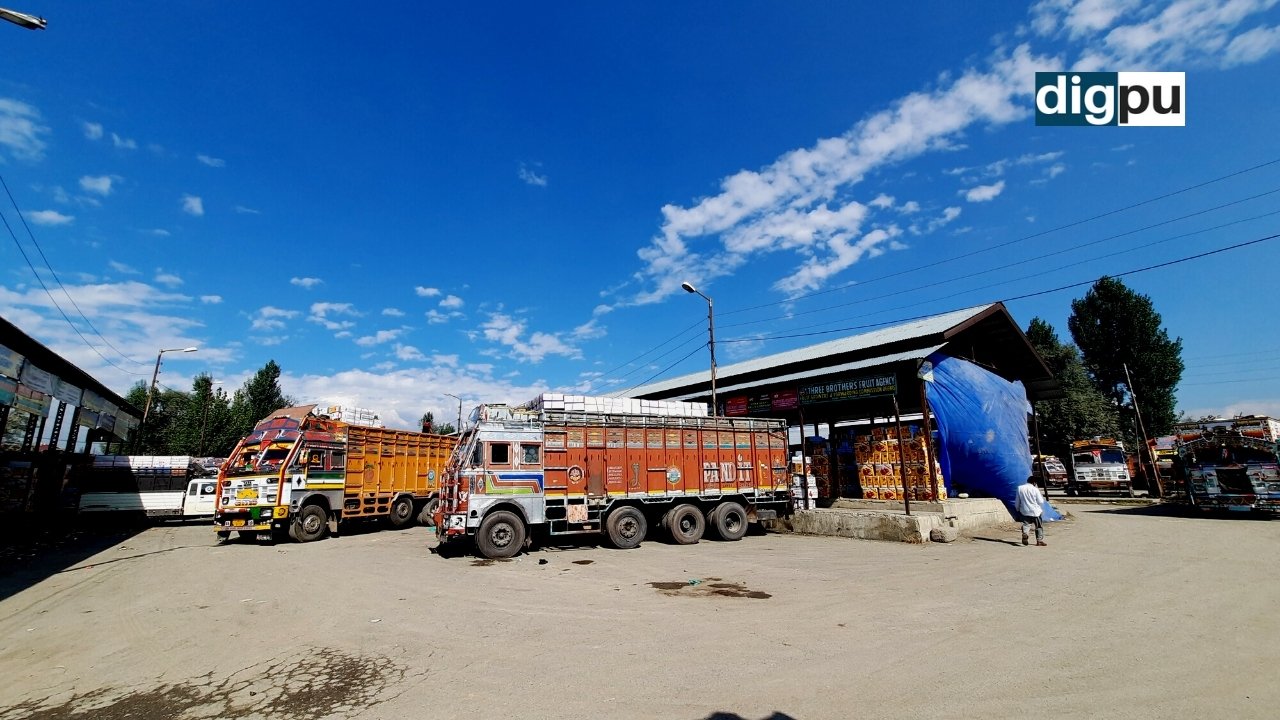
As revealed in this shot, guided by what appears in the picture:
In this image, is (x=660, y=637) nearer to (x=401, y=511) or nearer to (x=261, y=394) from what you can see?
(x=401, y=511)

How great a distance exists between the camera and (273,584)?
31.4ft

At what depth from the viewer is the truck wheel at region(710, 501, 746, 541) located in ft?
47.6

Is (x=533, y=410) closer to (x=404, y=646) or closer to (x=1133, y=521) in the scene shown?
(x=404, y=646)

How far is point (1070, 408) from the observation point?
40.7 metres

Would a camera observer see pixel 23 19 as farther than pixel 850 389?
No

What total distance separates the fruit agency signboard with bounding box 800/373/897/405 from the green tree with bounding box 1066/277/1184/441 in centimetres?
3833

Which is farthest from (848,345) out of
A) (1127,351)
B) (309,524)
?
(1127,351)

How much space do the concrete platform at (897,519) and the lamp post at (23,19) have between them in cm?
1733

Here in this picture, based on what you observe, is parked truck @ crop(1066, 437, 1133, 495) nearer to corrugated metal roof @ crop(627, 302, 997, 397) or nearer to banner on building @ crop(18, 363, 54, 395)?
corrugated metal roof @ crop(627, 302, 997, 397)

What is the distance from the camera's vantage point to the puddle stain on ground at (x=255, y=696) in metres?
4.42

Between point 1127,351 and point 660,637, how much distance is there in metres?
54.3

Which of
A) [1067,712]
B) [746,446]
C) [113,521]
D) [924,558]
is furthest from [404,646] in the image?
[113,521]

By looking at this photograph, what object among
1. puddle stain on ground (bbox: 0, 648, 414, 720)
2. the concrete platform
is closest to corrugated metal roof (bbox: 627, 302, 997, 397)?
the concrete platform

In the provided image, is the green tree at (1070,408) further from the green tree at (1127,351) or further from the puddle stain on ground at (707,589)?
the puddle stain on ground at (707,589)
